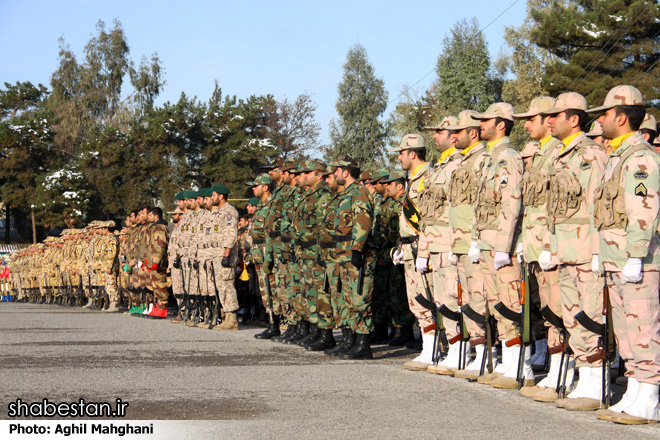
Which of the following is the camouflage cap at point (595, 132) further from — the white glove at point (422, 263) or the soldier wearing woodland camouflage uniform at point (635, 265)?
the white glove at point (422, 263)

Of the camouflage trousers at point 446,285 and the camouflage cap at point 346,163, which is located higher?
the camouflage cap at point 346,163

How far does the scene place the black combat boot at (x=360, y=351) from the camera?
10562 mm

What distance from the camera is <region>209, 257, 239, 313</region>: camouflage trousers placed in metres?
15.4

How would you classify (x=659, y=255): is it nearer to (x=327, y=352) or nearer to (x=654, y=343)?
(x=654, y=343)

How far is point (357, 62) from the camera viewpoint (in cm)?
6391

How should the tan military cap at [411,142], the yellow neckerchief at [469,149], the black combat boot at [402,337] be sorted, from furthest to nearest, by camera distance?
the black combat boot at [402,337] → the tan military cap at [411,142] → the yellow neckerchief at [469,149]

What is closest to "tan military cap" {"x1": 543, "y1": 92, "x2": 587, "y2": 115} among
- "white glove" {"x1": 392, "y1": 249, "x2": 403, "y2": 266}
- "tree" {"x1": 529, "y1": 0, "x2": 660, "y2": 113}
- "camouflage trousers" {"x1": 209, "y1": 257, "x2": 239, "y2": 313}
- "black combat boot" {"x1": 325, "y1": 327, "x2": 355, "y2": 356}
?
"white glove" {"x1": 392, "y1": 249, "x2": 403, "y2": 266}

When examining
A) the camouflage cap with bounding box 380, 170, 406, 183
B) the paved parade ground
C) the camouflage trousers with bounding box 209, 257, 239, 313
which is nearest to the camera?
the paved parade ground

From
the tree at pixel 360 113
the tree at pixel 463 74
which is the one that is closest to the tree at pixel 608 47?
the tree at pixel 463 74

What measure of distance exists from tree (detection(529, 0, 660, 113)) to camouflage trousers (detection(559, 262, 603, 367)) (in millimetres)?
22271

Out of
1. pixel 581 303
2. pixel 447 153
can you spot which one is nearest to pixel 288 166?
pixel 447 153

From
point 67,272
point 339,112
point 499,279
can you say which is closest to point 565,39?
point 67,272

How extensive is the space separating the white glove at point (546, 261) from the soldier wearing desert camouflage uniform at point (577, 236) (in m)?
0.06

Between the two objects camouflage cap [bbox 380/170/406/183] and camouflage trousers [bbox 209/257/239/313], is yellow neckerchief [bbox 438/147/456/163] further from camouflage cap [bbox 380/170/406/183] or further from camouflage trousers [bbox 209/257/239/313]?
camouflage trousers [bbox 209/257/239/313]
